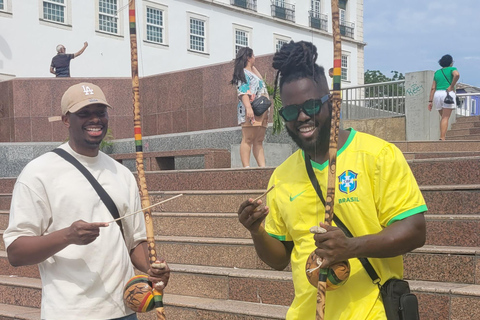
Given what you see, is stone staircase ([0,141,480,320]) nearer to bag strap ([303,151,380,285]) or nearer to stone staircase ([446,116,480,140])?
bag strap ([303,151,380,285])

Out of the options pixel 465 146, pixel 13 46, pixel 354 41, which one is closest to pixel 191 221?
pixel 465 146

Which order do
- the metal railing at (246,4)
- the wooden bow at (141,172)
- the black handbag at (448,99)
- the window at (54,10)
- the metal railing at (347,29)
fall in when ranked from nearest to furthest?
the wooden bow at (141,172) < the black handbag at (448,99) < the window at (54,10) < the metal railing at (246,4) < the metal railing at (347,29)

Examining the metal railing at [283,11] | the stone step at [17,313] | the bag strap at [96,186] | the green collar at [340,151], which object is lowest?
the stone step at [17,313]

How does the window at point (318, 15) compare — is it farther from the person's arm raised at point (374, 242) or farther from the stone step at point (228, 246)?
the person's arm raised at point (374, 242)

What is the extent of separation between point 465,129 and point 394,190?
15164 millimetres

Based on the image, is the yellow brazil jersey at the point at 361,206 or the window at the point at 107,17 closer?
the yellow brazil jersey at the point at 361,206

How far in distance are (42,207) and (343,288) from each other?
1482 mm

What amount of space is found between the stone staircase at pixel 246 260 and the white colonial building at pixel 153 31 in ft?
49.7

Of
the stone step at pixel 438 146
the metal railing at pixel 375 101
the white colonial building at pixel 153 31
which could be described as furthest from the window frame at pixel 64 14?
the stone step at pixel 438 146

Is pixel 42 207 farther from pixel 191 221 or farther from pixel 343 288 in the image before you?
pixel 191 221

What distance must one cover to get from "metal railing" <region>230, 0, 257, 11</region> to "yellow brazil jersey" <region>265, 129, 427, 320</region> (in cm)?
3475

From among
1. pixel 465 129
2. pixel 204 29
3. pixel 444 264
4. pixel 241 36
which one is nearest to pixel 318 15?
pixel 241 36

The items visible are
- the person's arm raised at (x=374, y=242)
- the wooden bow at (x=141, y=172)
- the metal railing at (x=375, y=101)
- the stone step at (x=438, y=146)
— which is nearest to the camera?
the person's arm raised at (x=374, y=242)

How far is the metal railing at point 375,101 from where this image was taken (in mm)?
17703
